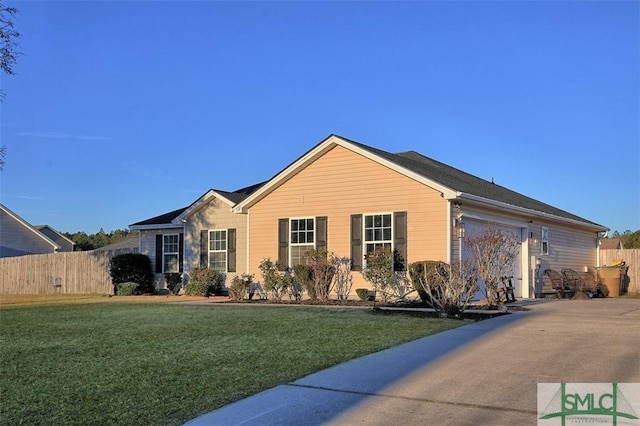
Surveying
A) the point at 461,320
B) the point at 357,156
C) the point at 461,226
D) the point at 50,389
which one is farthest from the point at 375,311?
the point at 50,389

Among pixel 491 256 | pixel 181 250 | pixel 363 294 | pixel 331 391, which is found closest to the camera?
pixel 331 391

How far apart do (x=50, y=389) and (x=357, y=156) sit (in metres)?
12.4

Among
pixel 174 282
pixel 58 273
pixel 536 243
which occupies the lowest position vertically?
pixel 174 282

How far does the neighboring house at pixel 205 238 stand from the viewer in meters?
20.8

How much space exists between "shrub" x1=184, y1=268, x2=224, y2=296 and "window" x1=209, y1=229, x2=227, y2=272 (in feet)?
1.30

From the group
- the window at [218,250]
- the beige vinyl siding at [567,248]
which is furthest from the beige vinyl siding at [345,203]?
the beige vinyl siding at [567,248]

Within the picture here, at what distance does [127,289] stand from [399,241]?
11.9 m

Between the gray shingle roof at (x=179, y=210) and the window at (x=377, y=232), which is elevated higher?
the gray shingle roof at (x=179, y=210)

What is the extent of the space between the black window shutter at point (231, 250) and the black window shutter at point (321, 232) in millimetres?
4306

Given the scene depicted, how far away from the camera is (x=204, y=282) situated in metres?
20.5

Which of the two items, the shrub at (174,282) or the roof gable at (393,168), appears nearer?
the roof gable at (393,168)

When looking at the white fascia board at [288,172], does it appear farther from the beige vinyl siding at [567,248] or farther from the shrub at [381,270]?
the beige vinyl siding at [567,248]

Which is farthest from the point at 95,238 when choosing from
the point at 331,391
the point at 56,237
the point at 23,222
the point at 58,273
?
the point at 331,391

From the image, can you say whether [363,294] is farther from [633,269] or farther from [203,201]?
[633,269]
